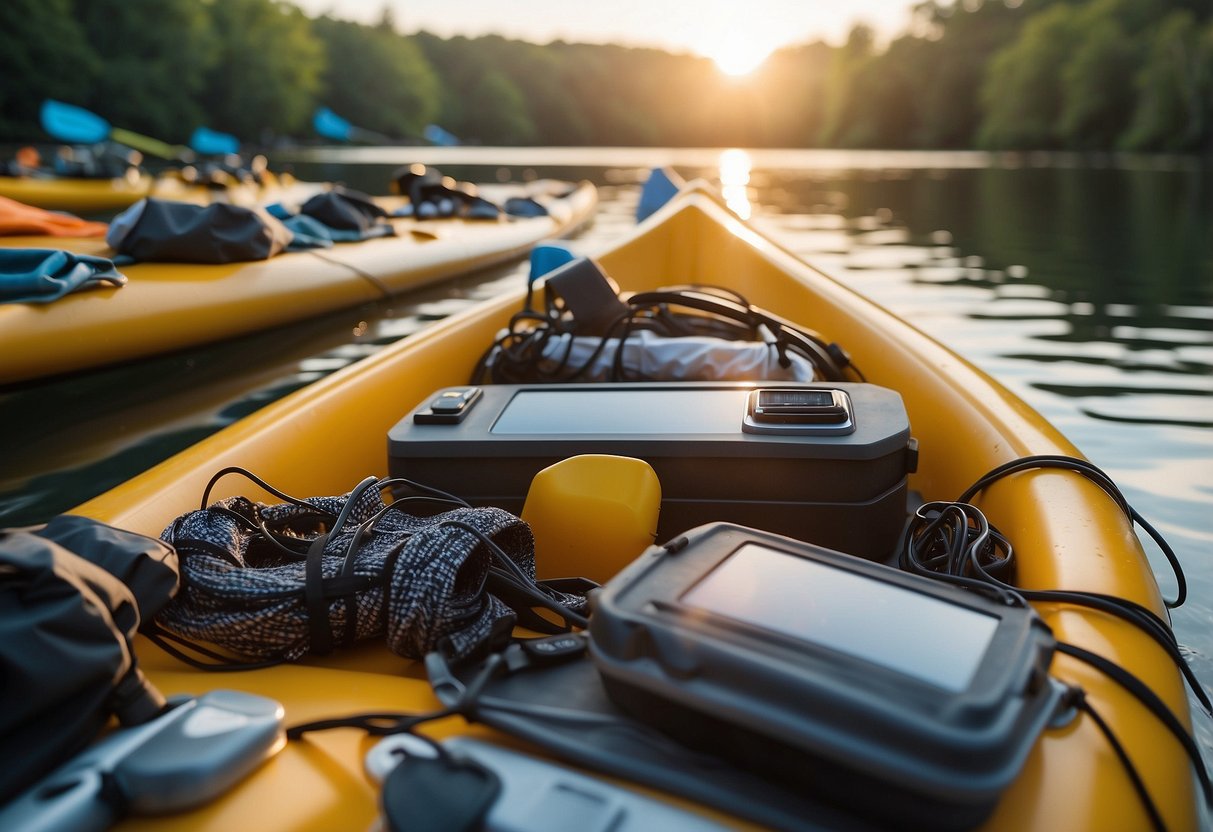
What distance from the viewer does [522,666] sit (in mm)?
986

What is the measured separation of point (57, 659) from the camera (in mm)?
792

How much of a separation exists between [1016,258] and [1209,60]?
29712 mm

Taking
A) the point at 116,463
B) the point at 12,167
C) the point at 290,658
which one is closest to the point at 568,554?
the point at 290,658

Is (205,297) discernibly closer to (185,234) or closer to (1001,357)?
(185,234)

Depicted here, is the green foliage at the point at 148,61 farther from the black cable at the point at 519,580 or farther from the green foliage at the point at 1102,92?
the black cable at the point at 519,580

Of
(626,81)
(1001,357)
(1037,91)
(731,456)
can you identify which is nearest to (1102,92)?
(1037,91)

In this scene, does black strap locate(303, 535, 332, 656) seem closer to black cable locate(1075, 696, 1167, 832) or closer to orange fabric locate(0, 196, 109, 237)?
black cable locate(1075, 696, 1167, 832)

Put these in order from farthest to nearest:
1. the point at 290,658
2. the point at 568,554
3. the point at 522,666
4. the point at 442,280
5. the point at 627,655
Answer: the point at 442,280
the point at 568,554
the point at 290,658
the point at 522,666
the point at 627,655

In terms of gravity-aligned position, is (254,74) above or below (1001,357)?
above

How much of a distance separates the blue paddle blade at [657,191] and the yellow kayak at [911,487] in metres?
3.98

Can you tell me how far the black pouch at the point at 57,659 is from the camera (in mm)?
771

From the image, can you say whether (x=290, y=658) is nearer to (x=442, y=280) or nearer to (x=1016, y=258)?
(x=442, y=280)

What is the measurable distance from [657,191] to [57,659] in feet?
20.9

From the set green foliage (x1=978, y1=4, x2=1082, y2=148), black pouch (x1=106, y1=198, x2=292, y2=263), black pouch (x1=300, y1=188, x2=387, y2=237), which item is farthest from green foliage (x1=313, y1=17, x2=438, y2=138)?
black pouch (x1=106, y1=198, x2=292, y2=263)
